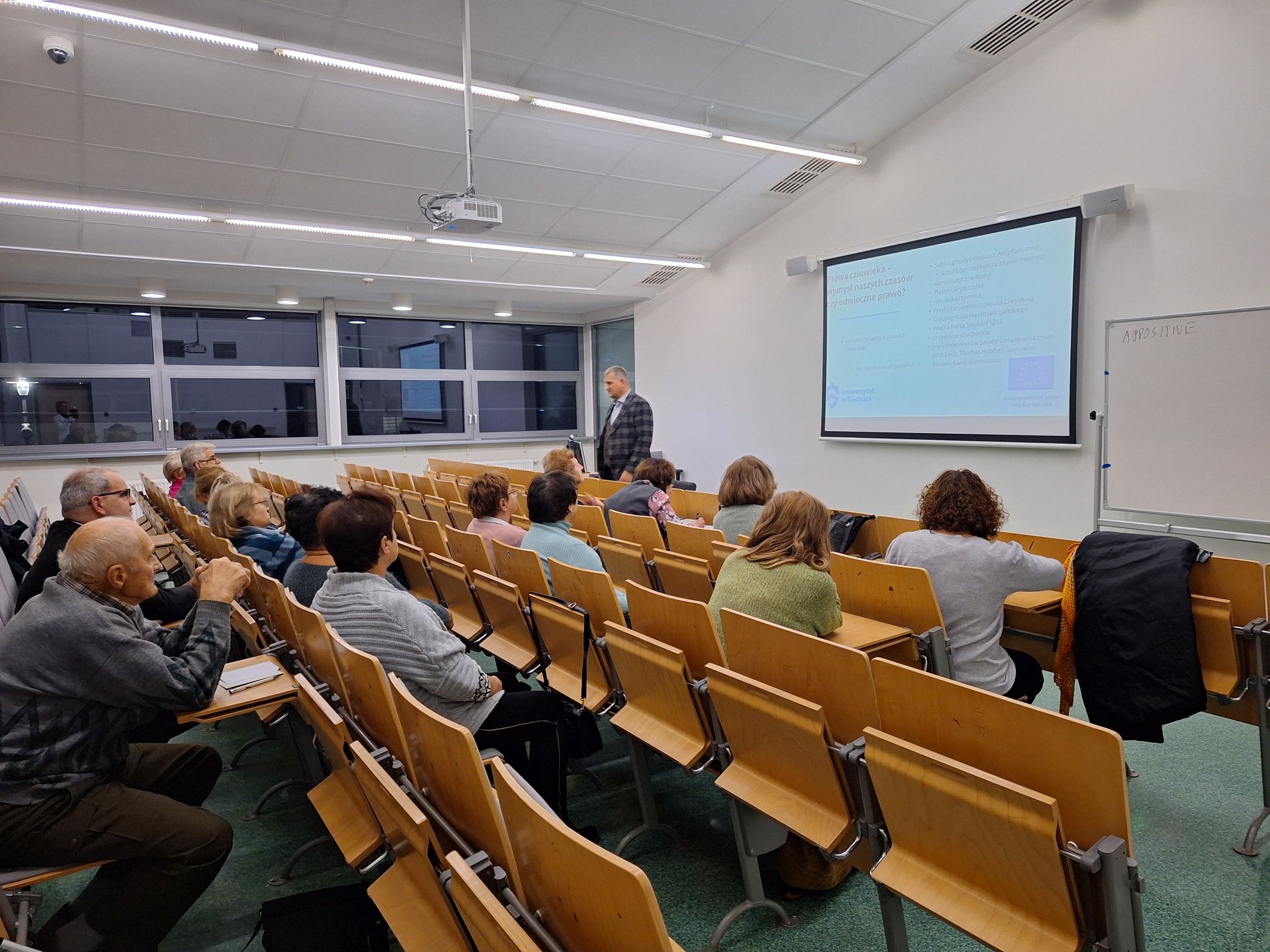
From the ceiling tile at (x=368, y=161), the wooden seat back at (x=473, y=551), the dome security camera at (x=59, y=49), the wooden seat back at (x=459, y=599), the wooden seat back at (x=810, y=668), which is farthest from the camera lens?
the ceiling tile at (x=368, y=161)

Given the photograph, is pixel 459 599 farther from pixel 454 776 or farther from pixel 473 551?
pixel 454 776

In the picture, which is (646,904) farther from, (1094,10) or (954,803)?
(1094,10)

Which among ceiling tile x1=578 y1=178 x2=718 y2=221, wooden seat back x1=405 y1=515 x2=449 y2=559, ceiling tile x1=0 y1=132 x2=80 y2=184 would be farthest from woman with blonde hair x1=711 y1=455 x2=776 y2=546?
ceiling tile x1=0 y1=132 x2=80 y2=184

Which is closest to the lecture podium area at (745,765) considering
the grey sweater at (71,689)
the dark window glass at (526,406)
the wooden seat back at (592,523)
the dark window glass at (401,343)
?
the grey sweater at (71,689)

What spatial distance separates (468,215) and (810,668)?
3815 mm

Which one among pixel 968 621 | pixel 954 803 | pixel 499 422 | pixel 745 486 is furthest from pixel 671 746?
pixel 499 422

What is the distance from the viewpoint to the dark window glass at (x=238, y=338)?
9.30 meters

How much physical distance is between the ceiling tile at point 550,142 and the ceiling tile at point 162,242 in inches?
120

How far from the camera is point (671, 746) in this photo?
2184 mm

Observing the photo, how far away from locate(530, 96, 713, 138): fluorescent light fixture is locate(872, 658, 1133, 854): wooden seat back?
4654 mm

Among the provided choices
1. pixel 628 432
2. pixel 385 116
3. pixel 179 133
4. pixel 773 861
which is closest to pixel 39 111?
pixel 179 133

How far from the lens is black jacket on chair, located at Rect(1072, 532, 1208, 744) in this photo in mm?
2330

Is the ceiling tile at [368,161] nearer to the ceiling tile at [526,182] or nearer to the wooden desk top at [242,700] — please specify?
the ceiling tile at [526,182]

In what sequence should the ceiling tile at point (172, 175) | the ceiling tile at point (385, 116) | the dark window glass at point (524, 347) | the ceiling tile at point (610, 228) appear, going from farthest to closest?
the dark window glass at point (524, 347) → the ceiling tile at point (610, 228) → the ceiling tile at point (172, 175) → the ceiling tile at point (385, 116)
